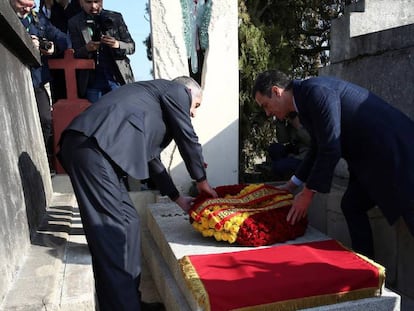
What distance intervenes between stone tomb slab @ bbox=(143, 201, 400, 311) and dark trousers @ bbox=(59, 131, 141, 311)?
1.30 ft

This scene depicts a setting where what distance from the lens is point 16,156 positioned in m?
2.63

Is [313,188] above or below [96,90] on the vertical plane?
below

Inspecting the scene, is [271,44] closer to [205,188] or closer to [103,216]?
[205,188]

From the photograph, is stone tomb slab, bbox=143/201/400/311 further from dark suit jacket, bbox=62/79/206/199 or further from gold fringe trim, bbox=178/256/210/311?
dark suit jacket, bbox=62/79/206/199

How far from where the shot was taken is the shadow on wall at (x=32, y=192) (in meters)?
2.67

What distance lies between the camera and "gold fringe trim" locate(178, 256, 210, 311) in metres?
2.26

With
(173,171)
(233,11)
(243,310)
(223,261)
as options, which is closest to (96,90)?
(173,171)

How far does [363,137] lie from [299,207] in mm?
655

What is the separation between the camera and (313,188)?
2.71m

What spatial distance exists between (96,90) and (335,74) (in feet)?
9.09

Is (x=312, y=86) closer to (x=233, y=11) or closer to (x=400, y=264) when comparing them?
(x=400, y=264)

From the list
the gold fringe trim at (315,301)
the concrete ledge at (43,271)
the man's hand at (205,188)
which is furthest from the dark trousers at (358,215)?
the concrete ledge at (43,271)

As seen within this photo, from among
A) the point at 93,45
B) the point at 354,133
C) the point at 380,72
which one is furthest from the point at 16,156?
the point at 380,72

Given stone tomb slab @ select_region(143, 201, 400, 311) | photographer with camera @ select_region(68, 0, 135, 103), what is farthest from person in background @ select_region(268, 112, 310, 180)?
photographer with camera @ select_region(68, 0, 135, 103)
